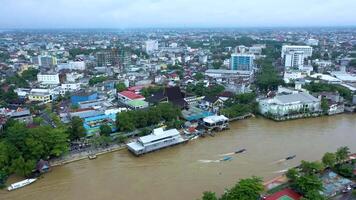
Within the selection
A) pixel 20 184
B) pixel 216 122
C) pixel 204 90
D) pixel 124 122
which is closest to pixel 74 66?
pixel 204 90

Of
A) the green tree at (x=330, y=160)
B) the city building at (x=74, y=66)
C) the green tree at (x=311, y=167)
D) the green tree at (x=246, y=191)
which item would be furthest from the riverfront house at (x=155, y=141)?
the city building at (x=74, y=66)

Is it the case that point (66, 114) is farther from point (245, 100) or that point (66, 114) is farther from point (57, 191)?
point (245, 100)

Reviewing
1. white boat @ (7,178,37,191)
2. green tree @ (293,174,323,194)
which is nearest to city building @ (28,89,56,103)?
white boat @ (7,178,37,191)

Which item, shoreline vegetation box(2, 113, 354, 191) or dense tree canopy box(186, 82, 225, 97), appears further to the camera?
dense tree canopy box(186, 82, 225, 97)

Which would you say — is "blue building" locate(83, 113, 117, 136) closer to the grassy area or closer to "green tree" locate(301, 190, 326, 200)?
the grassy area

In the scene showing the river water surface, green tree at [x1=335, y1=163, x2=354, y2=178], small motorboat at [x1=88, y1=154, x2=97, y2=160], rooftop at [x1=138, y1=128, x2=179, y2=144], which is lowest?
the river water surface

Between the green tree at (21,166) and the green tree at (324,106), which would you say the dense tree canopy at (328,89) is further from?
the green tree at (21,166)

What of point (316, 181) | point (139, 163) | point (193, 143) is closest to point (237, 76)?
point (193, 143)

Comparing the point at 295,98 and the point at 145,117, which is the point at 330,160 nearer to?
the point at 295,98
